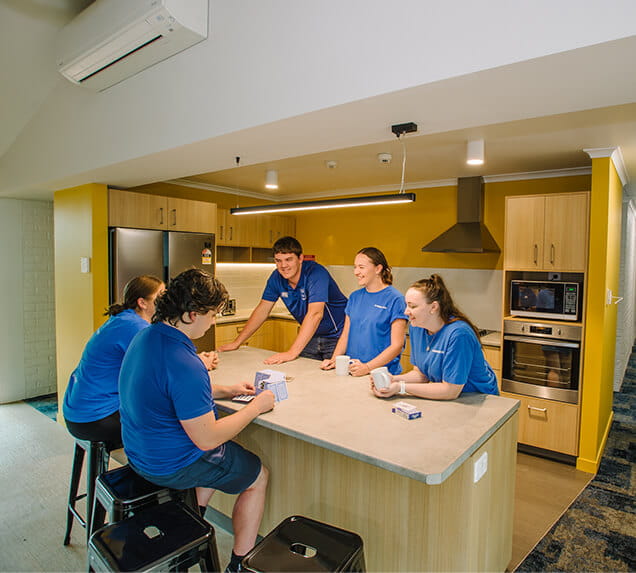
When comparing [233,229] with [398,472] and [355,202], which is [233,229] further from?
[398,472]

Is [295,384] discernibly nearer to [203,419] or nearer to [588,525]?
[203,419]

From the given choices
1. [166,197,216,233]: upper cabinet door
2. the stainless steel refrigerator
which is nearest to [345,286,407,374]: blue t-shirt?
the stainless steel refrigerator

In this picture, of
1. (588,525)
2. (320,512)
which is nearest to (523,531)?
(588,525)

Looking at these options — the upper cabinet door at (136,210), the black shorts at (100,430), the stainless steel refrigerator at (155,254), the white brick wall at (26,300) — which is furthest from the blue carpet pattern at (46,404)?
the black shorts at (100,430)

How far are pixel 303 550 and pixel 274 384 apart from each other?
2.40 feet

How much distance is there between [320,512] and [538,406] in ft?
8.39

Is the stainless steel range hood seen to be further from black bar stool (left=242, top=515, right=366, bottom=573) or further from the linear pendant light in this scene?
black bar stool (left=242, top=515, right=366, bottom=573)

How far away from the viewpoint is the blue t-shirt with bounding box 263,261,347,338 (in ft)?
10.8

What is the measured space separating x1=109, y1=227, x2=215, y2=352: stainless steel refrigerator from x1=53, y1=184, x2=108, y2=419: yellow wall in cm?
10

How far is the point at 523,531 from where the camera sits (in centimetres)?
270

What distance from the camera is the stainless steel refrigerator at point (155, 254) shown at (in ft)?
12.9

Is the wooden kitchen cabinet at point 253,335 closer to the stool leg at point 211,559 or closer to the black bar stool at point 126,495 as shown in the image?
the black bar stool at point 126,495

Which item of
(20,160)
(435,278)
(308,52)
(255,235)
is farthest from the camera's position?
(255,235)

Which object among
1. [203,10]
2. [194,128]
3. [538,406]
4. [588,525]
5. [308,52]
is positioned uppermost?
[203,10]
